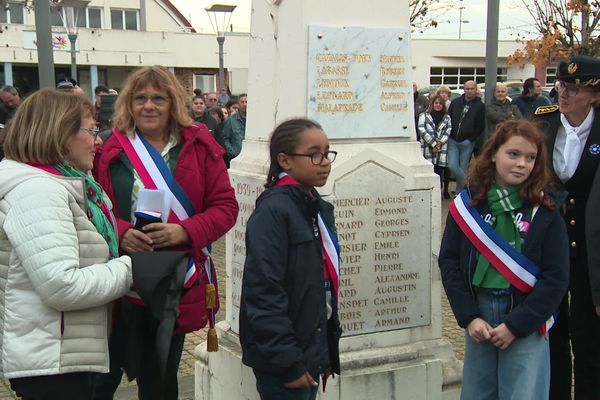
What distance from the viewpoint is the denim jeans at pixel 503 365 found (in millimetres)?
3232

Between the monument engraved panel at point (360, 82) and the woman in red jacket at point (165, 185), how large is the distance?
2.74ft

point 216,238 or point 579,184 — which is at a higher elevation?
point 579,184

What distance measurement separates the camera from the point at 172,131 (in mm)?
3285

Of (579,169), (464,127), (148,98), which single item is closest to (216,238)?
(148,98)

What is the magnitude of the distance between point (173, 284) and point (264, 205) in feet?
1.56

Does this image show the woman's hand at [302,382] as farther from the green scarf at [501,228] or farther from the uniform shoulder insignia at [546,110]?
the uniform shoulder insignia at [546,110]

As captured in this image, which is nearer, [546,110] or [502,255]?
[502,255]

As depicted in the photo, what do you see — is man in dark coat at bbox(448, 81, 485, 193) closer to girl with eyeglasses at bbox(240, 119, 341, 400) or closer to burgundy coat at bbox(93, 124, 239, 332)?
burgundy coat at bbox(93, 124, 239, 332)

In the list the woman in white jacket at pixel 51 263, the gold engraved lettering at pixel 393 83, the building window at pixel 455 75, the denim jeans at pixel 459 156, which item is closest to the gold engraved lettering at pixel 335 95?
the gold engraved lettering at pixel 393 83

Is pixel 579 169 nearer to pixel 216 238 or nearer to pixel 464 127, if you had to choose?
A: pixel 216 238

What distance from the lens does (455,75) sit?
156 feet

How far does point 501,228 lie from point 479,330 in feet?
1.54

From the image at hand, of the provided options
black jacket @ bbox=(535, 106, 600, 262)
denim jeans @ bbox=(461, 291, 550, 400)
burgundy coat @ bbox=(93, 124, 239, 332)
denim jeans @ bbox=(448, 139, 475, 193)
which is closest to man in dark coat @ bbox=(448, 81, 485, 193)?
denim jeans @ bbox=(448, 139, 475, 193)

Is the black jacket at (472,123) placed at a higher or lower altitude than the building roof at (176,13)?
lower
